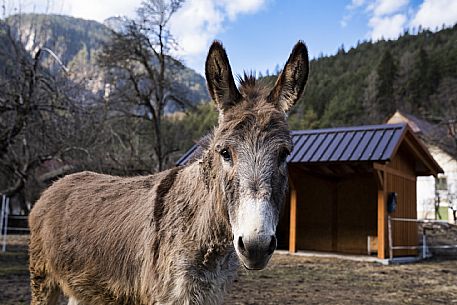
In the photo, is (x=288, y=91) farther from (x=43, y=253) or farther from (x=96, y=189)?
(x=43, y=253)

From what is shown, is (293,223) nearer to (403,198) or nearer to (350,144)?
(350,144)

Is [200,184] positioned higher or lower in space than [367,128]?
lower

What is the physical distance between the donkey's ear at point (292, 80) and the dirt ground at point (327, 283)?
14.6 ft

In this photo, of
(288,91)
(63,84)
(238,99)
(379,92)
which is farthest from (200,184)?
(379,92)

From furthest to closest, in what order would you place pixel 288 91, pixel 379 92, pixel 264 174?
pixel 379 92 → pixel 288 91 → pixel 264 174

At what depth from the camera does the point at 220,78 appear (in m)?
2.92

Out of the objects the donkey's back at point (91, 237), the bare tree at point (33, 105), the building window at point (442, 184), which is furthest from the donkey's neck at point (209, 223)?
the building window at point (442, 184)

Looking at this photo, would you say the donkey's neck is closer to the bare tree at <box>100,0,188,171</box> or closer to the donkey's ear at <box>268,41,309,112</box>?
the donkey's ear at <box>268,41,309,112</box>

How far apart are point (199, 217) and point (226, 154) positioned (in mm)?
578

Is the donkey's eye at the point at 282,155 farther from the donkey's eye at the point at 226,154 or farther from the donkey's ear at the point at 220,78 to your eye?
the donkey's ear at the point at 220,78

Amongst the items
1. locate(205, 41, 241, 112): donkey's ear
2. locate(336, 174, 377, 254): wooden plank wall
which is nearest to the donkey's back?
locate(205, 41, 241, 112): donkey's ear

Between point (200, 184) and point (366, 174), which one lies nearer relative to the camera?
point (200, 184)

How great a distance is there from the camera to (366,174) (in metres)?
15.4

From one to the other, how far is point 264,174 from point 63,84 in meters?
9.25
